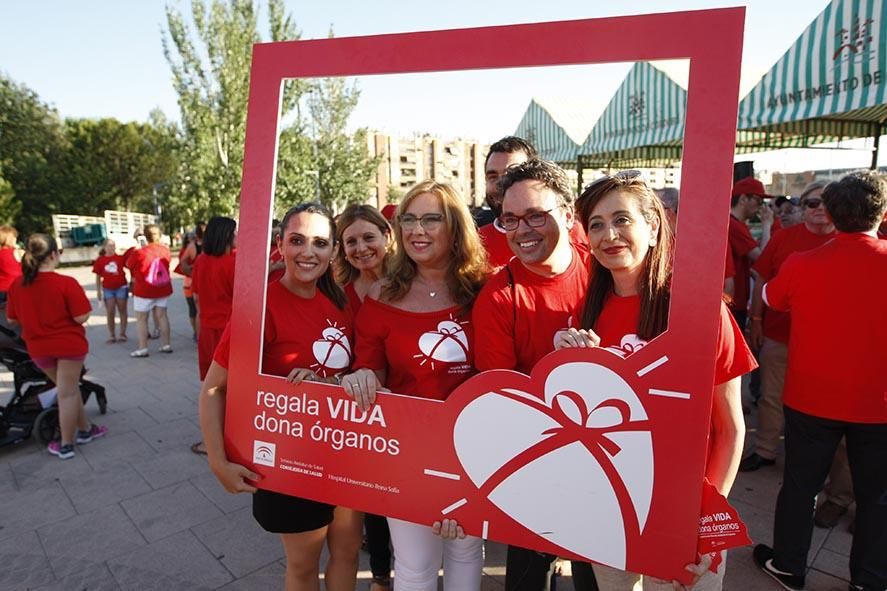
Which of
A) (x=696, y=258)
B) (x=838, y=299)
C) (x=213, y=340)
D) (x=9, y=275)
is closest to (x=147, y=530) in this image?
(x=213, y=340)

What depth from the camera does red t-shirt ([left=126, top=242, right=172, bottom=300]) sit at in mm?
7164

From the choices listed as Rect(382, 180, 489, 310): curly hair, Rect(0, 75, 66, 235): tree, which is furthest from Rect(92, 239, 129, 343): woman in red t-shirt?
Rect(0, 75, 66, 235): tree

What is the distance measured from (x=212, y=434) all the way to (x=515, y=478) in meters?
1.07

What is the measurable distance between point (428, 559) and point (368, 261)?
1371 millimetres

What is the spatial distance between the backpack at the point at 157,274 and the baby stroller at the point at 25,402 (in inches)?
104

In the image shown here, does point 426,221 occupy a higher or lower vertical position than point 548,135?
lower

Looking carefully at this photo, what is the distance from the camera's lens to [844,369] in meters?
2.29

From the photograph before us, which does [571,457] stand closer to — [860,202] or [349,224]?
[349,224]

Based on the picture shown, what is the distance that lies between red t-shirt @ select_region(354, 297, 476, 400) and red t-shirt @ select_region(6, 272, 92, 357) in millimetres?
3504

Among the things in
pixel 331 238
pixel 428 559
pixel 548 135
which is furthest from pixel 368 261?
pixel 548 135

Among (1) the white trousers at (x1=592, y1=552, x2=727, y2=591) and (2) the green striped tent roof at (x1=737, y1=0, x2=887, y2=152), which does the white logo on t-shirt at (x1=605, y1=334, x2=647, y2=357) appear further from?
(2) the green striped tent roof at (x1=737, y1=0, x2=887, y2=152)

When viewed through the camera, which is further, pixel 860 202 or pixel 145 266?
pixel 145 266

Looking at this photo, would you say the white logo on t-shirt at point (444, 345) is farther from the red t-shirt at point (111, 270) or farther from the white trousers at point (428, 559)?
the red t-shirt at point (111, 270)

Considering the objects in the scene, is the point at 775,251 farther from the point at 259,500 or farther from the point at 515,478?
the point at 259,500
